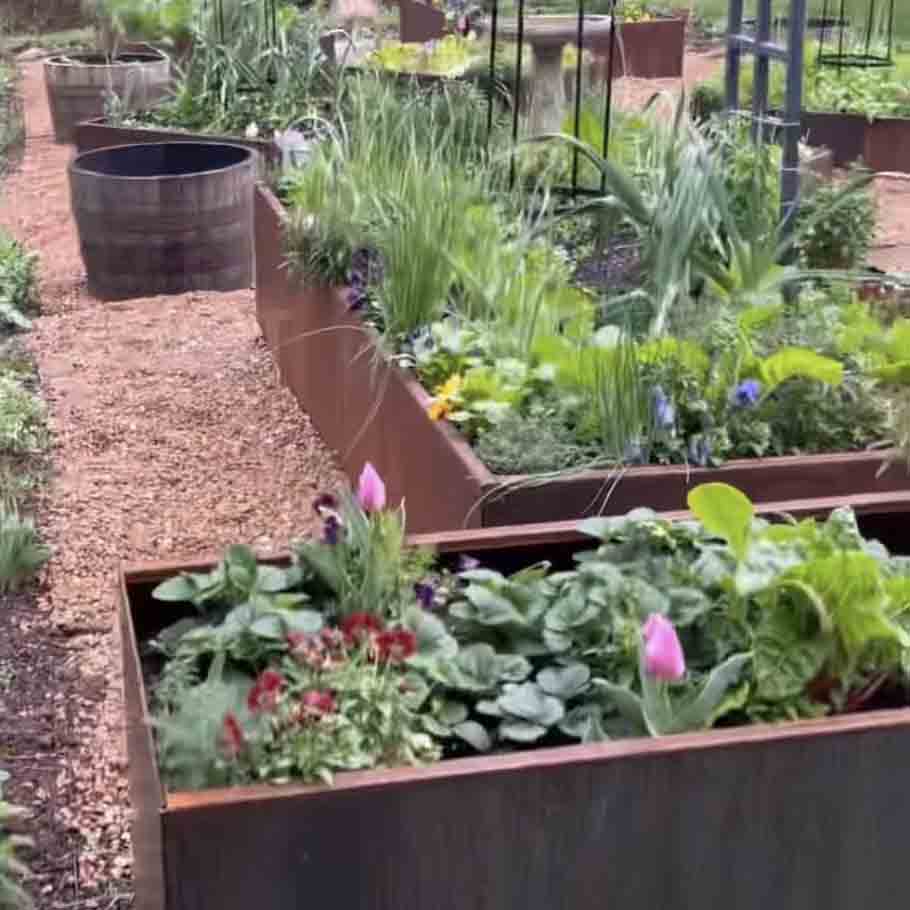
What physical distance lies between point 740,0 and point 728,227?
1064 mm

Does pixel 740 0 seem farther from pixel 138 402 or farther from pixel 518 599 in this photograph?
pixel 518 599

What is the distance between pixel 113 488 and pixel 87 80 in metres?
6.59

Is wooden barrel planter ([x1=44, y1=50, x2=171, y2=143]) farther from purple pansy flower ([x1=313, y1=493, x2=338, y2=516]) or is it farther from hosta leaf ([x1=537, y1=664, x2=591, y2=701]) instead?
hosta leaf ([x1=537, y1=664, x2=591, y2=701])

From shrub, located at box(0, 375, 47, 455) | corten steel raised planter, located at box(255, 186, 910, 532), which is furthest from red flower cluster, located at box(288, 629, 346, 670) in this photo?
shrub, located at box(0, 375, 47, 455)

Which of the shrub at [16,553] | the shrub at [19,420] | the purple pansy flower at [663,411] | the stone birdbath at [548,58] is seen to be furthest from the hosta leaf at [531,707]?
the stone birdbath at [548,58]

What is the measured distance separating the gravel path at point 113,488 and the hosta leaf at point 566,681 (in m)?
0.90

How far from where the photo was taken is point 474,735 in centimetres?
228

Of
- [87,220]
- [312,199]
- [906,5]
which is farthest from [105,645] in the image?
[906,5]

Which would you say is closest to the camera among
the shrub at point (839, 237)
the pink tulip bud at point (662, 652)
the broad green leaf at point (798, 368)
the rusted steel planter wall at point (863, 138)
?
the pink tulip bud at point (662, 652)

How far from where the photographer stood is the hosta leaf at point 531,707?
2.29 metres

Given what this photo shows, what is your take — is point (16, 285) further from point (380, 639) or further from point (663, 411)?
point (380, 639)

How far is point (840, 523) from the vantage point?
2531 mm

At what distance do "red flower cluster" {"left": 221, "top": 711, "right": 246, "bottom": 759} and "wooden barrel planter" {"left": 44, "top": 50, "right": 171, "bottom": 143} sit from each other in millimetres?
8633

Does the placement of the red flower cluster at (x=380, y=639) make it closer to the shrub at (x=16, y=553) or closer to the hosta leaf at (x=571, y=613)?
the hosta leaf at (x=571, y=613)
